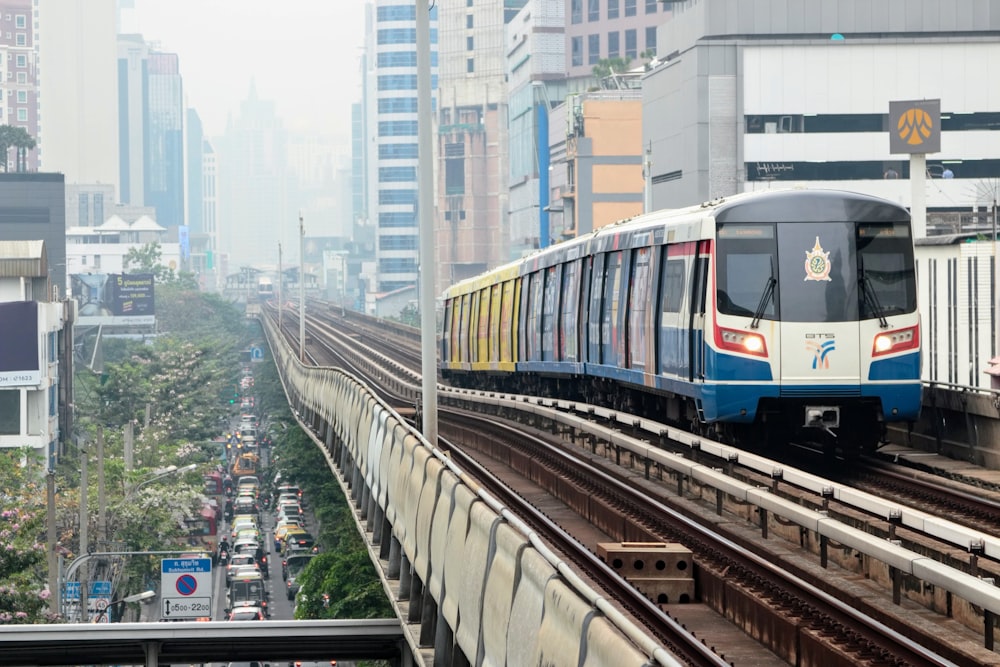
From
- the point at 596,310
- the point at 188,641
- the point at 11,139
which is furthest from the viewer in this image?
the point at 11,139

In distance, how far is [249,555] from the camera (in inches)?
2926

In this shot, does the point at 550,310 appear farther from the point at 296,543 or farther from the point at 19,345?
the point at 296,543

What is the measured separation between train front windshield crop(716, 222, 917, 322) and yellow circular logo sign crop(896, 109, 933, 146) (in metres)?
30.0

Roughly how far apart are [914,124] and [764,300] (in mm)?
32790

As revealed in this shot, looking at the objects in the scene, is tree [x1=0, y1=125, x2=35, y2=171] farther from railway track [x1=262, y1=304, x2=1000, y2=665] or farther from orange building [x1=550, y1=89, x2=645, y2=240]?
railway track [x1=262, y1=304, x2=1000, y2=665]

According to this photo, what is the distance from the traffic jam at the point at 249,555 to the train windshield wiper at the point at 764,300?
22.9m

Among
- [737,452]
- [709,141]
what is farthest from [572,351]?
[709,141]

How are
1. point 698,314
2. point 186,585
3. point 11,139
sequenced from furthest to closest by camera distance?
point 11,139 → point 186,585 → point 698,314

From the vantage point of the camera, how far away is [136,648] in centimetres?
1525

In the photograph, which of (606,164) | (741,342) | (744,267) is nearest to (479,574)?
(741,342)

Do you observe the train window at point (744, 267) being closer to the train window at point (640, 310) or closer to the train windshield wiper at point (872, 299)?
the train windshield wiper at point (872, 299)

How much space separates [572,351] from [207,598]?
14.5 metres

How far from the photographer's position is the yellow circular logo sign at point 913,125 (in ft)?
161

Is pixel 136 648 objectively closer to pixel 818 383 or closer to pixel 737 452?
pixel 737 452
